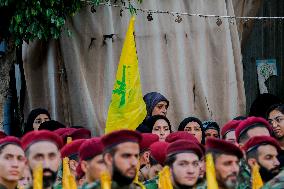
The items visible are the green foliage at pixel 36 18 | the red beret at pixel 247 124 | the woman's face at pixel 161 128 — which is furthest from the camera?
the green foliage at pixel 36 18

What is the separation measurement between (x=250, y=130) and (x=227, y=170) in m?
1.29

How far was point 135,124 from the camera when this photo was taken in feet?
33.4

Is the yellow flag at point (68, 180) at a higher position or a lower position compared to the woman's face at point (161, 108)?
→ lower

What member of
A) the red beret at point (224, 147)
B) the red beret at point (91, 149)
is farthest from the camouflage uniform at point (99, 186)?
the red beret at point (224, 147)

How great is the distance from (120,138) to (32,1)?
3.89 m

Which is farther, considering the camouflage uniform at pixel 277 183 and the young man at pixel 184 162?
the young man at pixel 184 162

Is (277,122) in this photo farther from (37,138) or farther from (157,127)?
(37,138)

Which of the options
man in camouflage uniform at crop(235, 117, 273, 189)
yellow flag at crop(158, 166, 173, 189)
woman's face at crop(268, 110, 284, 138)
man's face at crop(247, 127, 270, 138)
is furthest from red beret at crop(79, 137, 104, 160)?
woman's face at crop(268, 110, 284, 138)

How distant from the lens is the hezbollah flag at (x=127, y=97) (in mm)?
10188

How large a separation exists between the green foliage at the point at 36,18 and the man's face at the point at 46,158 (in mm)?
3158

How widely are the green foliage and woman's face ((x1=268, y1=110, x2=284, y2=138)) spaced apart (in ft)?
8.03

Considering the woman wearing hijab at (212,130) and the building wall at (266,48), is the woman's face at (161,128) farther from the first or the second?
the building wall at (266,48)

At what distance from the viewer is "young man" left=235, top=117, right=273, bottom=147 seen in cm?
807

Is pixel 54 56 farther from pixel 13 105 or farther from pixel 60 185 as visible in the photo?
pixel 60 185
